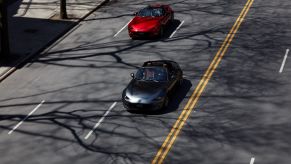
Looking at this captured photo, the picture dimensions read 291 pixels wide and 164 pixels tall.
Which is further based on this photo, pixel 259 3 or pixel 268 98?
pixel 259 3

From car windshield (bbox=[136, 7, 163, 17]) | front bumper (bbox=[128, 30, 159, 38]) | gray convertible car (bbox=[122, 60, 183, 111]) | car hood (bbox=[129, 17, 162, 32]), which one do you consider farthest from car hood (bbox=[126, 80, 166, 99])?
car windshield (bbox=[136, 7, 163, 17])

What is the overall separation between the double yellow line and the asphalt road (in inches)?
8.3

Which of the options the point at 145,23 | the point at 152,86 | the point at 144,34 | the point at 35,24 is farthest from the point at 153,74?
the point at 35,24

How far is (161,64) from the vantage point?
25625mm

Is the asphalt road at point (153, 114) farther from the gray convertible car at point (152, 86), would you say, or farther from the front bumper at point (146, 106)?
the gray convertible car at point (152, 86)

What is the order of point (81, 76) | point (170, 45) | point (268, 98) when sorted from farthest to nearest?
point (170, 45)
point (81, 76)
point (268, 98)

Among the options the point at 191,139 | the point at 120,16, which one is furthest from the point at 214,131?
the point at 120,16

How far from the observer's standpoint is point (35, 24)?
36.1 metres

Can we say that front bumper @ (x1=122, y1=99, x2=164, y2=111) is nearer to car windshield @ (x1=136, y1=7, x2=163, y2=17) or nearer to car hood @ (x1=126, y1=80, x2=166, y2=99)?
car hood @ (x1=126, y1=80, x2=166, y2=99)

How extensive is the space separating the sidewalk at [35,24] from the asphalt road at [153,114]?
792 mm

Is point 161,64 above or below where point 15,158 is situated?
above

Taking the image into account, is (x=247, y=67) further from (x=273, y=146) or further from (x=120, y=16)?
(x=120, y=16)

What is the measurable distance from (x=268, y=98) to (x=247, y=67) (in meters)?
3.67

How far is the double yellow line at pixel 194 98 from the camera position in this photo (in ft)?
67.7
